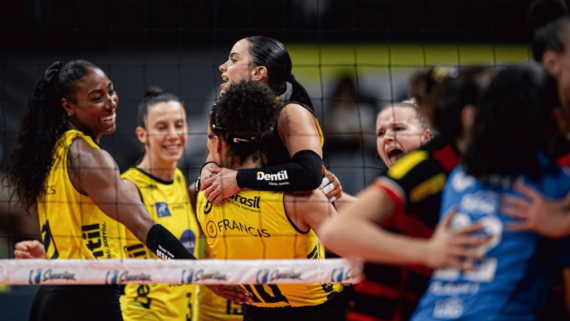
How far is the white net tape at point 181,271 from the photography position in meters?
3.51

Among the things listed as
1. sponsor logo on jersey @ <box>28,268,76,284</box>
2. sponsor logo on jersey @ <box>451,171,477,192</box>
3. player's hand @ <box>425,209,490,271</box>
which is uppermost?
sponsor logo on jersey @ <box>451,171,477,192</box>

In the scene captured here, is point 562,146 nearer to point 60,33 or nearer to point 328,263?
point 328,263

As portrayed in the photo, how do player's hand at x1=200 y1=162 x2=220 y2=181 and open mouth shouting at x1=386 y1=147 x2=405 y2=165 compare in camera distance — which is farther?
open mouth shouting at x1=386 y1=147 x2=405 y2=165

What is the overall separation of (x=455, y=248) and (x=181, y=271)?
5.83 feet

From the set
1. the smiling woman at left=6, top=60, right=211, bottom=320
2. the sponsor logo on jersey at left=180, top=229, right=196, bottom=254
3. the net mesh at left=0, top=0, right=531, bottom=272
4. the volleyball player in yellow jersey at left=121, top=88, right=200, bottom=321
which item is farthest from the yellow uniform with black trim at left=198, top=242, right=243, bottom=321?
the net mesh at left=0, top=0, right=531, bottom=272

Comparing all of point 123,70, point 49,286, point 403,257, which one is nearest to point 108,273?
point 49,286

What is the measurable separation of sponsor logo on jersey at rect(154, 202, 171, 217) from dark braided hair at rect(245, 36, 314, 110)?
1.66 m

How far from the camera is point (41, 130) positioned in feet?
13.2

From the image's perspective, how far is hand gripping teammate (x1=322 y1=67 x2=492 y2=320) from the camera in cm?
221

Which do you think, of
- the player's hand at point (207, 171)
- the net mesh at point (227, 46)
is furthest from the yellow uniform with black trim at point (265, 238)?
the net mesh at point (227, 46)

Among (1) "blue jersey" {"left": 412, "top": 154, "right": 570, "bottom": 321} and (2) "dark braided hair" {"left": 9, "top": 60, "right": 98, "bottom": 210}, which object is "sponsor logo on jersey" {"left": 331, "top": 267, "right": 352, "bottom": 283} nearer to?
(1) "blue jersey" {"left": 412, "top": 154, "right": 570, "bottom": 321}

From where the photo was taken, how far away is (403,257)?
2217 millimetres

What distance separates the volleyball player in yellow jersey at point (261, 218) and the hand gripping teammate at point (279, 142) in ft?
0.20

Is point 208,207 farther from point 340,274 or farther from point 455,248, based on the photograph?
point 455,248
